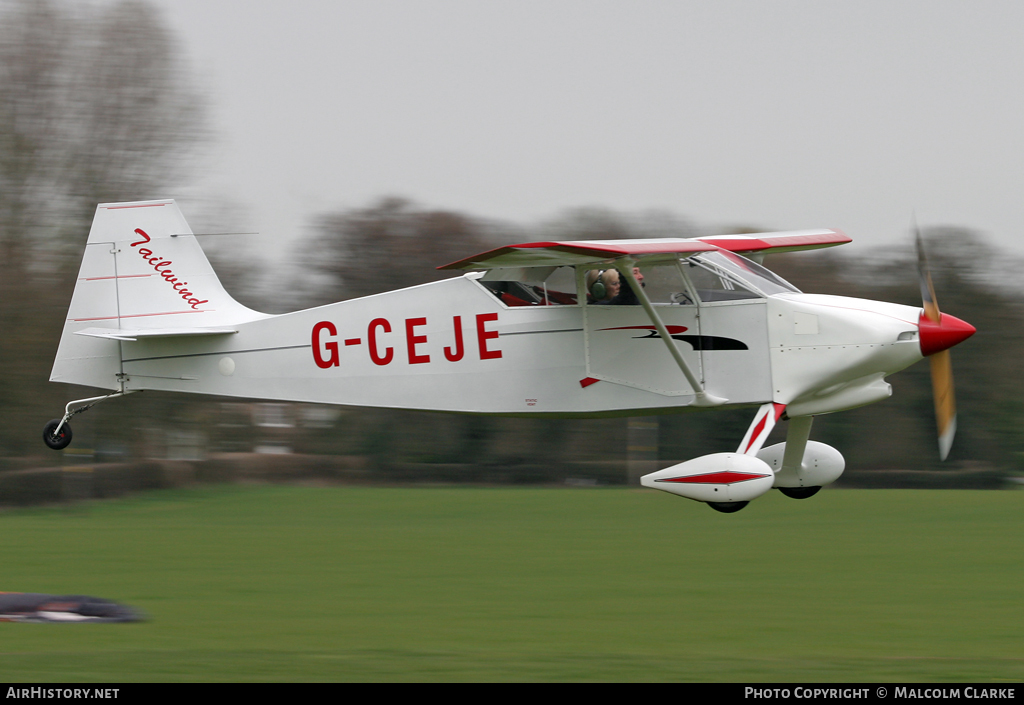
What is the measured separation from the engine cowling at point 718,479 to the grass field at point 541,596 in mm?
755

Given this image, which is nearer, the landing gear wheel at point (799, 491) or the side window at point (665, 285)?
the side window at point (665, 285)

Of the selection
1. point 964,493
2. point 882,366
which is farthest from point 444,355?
point 964,493

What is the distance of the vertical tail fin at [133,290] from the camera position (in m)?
11.6

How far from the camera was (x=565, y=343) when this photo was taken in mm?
10547

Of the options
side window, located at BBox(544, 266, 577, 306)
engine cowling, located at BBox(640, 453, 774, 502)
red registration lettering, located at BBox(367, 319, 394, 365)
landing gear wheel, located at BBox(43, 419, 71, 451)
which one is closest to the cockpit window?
side window, located at BBox(544, 266, 577, 306)

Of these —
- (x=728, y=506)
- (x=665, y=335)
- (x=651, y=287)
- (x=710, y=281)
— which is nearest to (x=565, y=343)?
(x=651, y=287)

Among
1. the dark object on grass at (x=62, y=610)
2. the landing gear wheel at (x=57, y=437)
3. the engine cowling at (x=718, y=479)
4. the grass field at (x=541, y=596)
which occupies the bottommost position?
the grass field at (x=541, y=596)

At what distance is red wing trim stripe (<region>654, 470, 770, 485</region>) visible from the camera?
9719mm

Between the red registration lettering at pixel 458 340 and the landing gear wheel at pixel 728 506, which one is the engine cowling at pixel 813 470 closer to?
the landing gear wheel at pixel 728 506

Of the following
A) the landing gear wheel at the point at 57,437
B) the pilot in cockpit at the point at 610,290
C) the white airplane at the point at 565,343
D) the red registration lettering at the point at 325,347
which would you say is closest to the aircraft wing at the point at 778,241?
the white airplane at the point at 565,343

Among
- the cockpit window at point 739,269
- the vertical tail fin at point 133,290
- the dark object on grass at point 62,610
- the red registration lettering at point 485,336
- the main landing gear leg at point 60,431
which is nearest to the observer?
the dark object on grass at point 62,610

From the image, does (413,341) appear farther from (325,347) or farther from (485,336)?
(325,347)

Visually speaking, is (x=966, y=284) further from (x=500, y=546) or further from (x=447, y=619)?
(x=447, y=619)

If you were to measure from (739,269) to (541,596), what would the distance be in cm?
376
